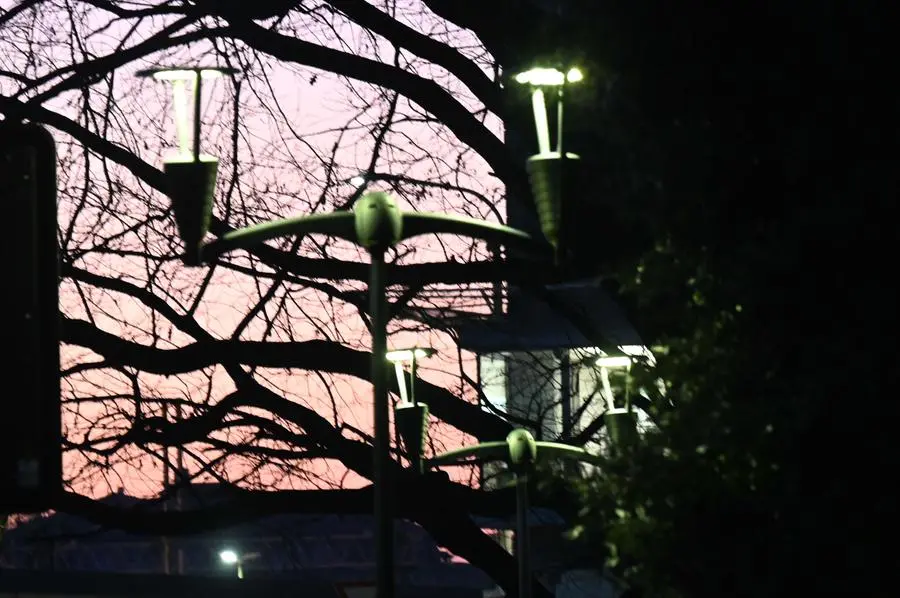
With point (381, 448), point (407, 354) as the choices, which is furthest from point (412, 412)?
point (381, 448)

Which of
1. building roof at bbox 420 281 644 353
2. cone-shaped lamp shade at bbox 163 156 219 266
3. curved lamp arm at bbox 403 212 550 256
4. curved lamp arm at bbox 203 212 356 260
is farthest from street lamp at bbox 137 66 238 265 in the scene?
building roof at bbox 420 281 644 353

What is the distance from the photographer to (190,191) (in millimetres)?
7973

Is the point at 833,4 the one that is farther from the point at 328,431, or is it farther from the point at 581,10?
the point at 328,431

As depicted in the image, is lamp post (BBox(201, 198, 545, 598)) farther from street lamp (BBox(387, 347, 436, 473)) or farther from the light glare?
street lamp (BBox(387, 347, 436, 473))

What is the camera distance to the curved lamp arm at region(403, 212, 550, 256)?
895 centimetres

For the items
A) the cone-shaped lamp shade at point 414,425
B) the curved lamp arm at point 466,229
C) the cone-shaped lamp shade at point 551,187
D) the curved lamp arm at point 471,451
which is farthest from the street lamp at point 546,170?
the curved lamp arm at point 471,451

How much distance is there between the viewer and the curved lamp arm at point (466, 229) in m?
8.95

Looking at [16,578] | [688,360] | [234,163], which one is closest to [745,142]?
[688,360]

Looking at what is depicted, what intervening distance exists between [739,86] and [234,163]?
959 cm

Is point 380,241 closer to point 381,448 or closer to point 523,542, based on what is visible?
point 381,448

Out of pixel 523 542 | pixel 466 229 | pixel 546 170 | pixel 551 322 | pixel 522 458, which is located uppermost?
pixel 551 322

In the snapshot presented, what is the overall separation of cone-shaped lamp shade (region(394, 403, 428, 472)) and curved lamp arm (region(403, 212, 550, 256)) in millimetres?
4680

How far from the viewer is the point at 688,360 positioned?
738 cm

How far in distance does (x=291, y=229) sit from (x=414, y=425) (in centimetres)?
496
